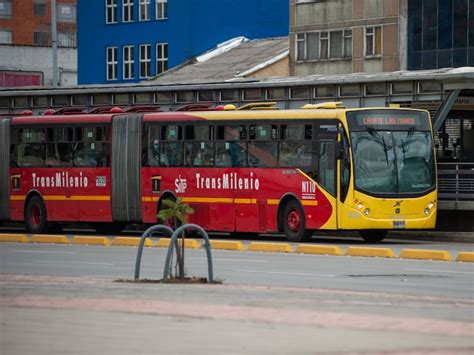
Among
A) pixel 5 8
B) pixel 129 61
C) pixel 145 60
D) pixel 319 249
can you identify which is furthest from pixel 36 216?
pixel 5 8

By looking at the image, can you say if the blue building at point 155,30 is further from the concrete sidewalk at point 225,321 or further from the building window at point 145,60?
the concrete sidewalk at point 225,321

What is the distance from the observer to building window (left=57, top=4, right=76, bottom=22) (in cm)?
11950

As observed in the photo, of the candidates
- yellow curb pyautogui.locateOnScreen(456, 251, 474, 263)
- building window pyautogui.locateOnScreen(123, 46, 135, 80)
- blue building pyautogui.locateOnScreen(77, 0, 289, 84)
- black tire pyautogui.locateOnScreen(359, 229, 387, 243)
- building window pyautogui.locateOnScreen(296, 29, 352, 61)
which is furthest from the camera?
building window pyautogui.locateOnScreen(123, 46, 135, 80)

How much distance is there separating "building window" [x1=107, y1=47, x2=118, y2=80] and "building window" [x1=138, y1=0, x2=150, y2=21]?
9.64ft

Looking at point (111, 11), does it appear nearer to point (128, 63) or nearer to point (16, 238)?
point (128, 63)

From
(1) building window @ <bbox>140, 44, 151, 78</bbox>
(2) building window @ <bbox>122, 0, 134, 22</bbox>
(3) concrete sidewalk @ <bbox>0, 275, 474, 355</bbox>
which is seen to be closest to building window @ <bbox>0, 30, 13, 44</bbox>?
(2) building window @ <bbox>122, 0, 134, 22</bbox>

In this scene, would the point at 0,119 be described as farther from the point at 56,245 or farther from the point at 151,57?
the point at 151,57

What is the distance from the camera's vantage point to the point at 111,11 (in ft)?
274

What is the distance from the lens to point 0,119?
42000mm

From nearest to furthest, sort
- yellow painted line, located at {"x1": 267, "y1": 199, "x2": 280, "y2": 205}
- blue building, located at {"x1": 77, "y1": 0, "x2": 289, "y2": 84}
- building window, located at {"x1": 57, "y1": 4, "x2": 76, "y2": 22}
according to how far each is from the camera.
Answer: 1. yellow painted line, located at {"x1": 267, "y1": 199, "x2": 280, "y2": 205}
2. blue building, located at {"x1": 77, "y1": 0, "x2": 289, "y2": 84}
3. building window, located at {"x1": 57, "y1": 4, "x2": 76, "y2": 22}

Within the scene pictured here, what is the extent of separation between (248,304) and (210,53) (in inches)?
2438

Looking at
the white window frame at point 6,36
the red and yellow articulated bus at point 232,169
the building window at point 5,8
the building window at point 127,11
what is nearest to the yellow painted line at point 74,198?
the red and yellow articulated bus at point 232,169

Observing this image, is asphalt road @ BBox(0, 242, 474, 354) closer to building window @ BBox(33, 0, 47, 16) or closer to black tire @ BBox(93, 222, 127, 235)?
black tire @ BBox(93, 222, 127, 235)

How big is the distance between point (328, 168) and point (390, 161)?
4.70 ft
